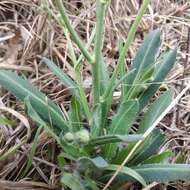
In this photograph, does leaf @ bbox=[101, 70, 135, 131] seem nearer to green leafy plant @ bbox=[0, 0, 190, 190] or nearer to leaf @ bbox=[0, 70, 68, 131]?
green leafy plant @ bbox=[0, 0, 190, 190]

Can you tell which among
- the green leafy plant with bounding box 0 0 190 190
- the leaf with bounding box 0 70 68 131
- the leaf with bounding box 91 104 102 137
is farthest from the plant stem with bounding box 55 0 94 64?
the leaf with bounding box 0 70 68 131

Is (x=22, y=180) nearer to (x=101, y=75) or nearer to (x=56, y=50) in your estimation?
(x=101, y=75)

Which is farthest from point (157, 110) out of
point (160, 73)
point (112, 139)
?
point (112, 139)

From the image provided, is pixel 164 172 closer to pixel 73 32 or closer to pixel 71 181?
pixel 71 181

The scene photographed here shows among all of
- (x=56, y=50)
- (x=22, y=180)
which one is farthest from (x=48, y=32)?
(x=22, y=180)

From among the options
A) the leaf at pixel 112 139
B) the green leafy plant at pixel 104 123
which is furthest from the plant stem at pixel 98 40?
the leaf at pixel 112 139
